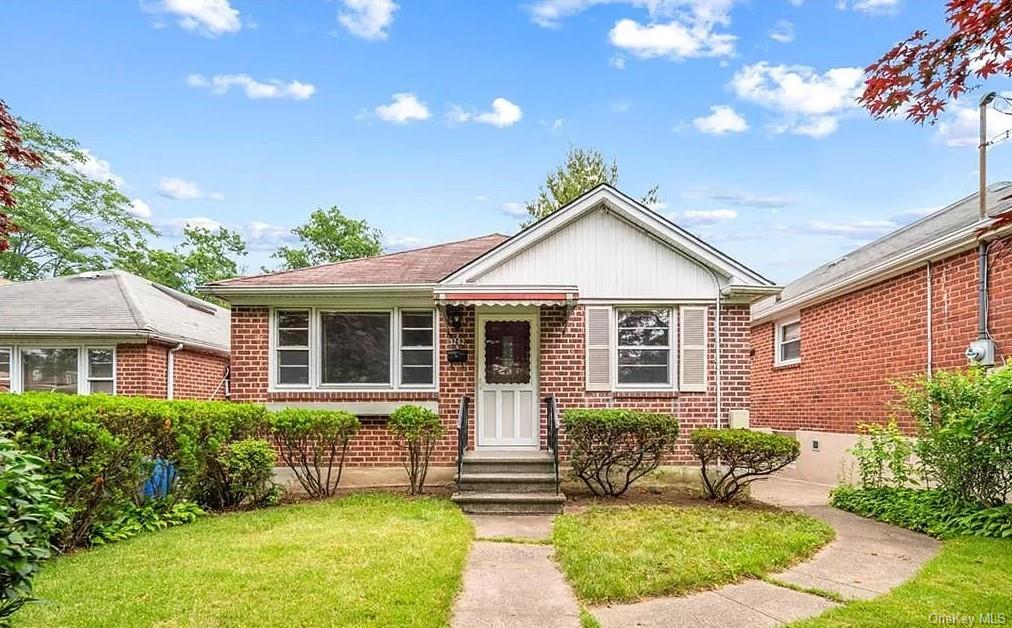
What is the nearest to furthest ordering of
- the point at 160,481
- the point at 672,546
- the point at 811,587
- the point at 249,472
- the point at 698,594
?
the point at 698,594, the point at 811,587, the point at 672,546, the point at 160,481, the point at 249,472

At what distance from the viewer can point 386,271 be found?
39.0ft

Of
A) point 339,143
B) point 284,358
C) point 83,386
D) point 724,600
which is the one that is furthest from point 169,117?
point 724,600

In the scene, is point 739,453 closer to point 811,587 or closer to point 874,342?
point 811,587

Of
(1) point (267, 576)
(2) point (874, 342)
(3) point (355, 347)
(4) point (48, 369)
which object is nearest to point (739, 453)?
(2) point (874, 342)

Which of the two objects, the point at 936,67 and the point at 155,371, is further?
the point at 155,371

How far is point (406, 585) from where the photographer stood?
17.2ft

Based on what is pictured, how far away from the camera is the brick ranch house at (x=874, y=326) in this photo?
902 centimetres

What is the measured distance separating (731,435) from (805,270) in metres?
11.1

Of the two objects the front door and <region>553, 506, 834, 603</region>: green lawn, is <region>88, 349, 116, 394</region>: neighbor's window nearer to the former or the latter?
the front door

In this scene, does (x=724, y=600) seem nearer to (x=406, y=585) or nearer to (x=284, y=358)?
(x=406, y=585)

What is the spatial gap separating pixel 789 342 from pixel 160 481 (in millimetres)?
13190

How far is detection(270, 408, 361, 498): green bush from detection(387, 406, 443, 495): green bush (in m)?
0.83

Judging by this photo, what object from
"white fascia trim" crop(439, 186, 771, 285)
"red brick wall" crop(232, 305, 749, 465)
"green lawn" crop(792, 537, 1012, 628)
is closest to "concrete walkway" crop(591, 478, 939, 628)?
"green lawn" crop(792, 537, 1012, 628)

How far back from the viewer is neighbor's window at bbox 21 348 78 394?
553 inches
